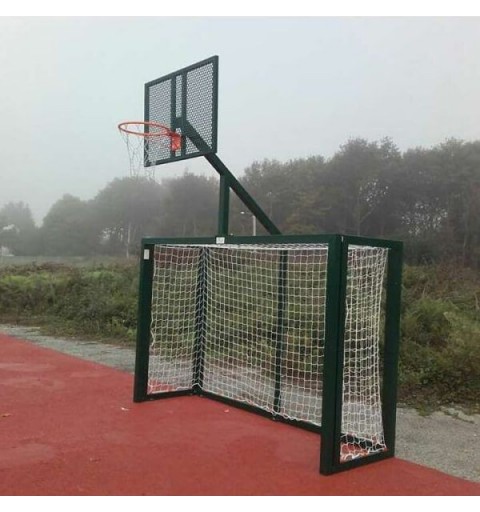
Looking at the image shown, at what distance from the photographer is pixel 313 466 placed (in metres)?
4.05

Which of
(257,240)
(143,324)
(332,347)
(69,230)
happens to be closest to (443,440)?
(332,347)

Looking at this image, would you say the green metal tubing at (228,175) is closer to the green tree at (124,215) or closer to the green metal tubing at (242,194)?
the green metal tubing at (242,194)

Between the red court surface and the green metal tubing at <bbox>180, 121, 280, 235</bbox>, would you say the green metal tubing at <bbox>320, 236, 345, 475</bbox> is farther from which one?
the green metal tubing at <bbox>180, 121, 280, 235</bbox>

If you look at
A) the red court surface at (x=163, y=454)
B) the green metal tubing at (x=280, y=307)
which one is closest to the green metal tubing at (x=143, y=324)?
the red court surface at (x=163, y=454)

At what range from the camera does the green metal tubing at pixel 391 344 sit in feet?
14.4

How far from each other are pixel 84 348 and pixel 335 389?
263 inches

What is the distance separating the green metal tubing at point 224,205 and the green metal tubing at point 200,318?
897 mm

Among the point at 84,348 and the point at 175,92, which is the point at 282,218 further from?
Result: the point at 175,92

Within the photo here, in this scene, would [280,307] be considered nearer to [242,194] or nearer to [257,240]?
[257,240]

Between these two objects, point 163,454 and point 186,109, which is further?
point 186,109

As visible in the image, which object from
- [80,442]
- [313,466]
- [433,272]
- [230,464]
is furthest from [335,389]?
[433,272]

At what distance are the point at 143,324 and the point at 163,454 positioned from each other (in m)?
1.90

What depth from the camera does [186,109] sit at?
5.68 m

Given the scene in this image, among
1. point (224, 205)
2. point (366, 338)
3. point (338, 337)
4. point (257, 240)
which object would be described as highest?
point (224, 205)
